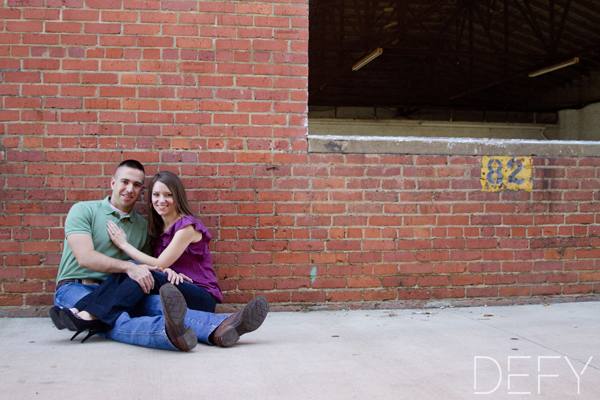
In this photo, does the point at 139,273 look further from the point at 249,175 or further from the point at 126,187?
the point at 249,175

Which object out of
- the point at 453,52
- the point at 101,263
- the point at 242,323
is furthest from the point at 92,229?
the point at 453,52

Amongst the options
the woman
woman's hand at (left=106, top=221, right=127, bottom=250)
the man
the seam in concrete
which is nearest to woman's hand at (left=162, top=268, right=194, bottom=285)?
the woman

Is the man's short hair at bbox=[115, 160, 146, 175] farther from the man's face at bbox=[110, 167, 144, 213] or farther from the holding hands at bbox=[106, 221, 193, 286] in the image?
the holding hands at bbox=[106, 221, 193, 286]

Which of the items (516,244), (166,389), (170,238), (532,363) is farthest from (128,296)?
(516,244)

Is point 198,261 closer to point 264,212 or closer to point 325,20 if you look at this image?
point 264,212

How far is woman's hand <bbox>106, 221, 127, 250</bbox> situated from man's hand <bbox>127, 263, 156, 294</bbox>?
29cm

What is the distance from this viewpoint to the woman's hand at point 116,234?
11.6ft

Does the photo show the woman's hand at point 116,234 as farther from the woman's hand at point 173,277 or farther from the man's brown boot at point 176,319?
the man's brown boot at point 176,319

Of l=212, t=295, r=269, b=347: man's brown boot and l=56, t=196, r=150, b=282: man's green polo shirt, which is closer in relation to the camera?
l=212, t=295, r=269, b=347: man's brown boot

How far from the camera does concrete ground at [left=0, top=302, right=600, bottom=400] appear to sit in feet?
7.80

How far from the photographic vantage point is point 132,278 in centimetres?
327

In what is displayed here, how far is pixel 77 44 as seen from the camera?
3.96 metres

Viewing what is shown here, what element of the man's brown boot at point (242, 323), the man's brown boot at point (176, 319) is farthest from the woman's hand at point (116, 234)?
the man's brown boot at point (242, 323)

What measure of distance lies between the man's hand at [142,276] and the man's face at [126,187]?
557mm
